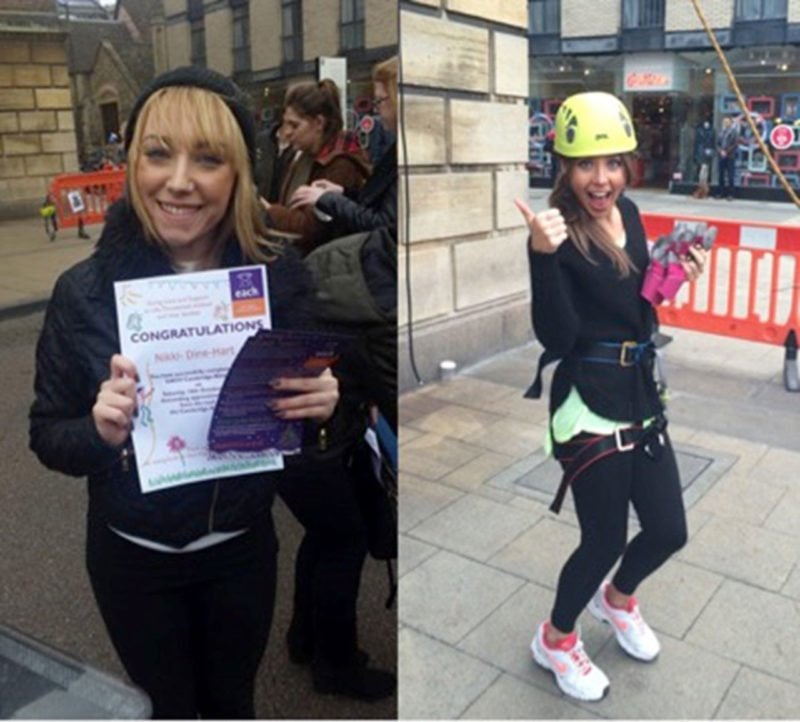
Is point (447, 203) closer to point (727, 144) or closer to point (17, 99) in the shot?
point (727, 144)

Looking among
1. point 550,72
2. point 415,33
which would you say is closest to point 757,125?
point 550,72

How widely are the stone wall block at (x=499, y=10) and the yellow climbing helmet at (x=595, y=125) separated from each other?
0.36 feet

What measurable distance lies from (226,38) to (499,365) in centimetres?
64

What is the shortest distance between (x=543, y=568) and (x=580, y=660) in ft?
0.49

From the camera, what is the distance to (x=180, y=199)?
1.90ft

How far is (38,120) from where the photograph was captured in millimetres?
689

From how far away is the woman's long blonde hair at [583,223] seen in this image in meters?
1.01

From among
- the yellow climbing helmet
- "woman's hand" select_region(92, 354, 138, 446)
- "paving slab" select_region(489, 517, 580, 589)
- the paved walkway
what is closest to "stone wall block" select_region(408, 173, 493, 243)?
the yellow climbing helmet

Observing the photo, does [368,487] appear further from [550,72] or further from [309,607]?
[550,72]

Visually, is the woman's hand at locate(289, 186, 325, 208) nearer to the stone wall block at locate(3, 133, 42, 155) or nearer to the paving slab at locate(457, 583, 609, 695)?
the stone wall block at locate(3, 133, 42, 155)

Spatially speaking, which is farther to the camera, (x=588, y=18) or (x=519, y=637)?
(x=519, y=637)

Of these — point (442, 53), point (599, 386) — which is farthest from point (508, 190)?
point (599, 386)

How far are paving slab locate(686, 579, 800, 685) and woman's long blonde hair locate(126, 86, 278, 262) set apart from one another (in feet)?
3.54

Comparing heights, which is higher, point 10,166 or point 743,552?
point 10,166
